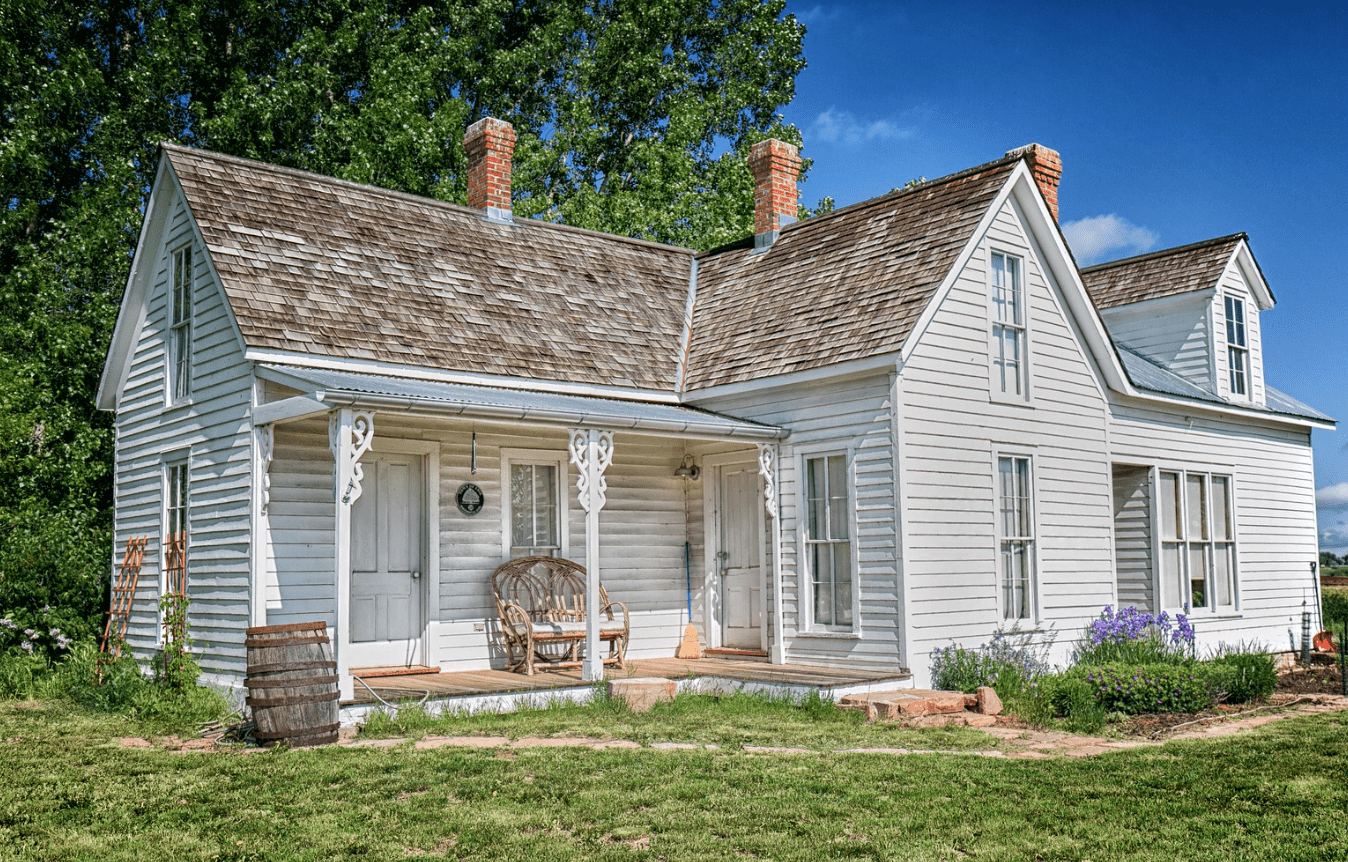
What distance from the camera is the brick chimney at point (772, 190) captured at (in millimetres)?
16641

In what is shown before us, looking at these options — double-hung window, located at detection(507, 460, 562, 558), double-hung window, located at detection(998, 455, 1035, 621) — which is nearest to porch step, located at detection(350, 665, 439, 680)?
double-hung window, located at detection(507, 460, 562, 558)

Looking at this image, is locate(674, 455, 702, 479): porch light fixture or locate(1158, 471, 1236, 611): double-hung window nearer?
locate(674, 455, 702, 479): porch light fixture

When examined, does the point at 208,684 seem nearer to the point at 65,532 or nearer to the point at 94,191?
the point at 65,532

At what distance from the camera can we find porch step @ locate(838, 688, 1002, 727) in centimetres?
1049

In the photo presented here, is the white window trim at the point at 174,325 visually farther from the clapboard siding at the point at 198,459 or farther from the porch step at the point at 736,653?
the porch step at the point at 736,653

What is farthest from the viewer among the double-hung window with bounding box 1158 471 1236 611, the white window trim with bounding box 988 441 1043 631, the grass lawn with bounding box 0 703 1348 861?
the double-hung window with bounding box 1158 471 1236 611

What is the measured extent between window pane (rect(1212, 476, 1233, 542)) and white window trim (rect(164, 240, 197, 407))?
1363 cm

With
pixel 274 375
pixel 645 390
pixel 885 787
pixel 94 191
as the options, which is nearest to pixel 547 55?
pixel 94 191

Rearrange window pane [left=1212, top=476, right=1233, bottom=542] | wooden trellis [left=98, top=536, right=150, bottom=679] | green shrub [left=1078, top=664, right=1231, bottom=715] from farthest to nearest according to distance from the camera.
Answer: window pane [left=1212, top=476, right=1233, bottom=542] < wooden trellis [left=98, top=536, right=150, bottom=679] < green shrub [left=1078, top=664, right=1231, bottom=715]

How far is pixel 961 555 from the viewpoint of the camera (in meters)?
12.6

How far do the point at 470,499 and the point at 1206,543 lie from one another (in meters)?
10.4

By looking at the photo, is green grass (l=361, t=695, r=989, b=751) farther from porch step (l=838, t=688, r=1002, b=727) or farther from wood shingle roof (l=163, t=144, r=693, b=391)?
wood shingle roof (l=163, t=144, r=693, b=391)

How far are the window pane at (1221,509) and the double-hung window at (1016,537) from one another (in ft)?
16.0

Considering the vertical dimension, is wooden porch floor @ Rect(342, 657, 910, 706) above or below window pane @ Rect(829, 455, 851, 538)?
below
